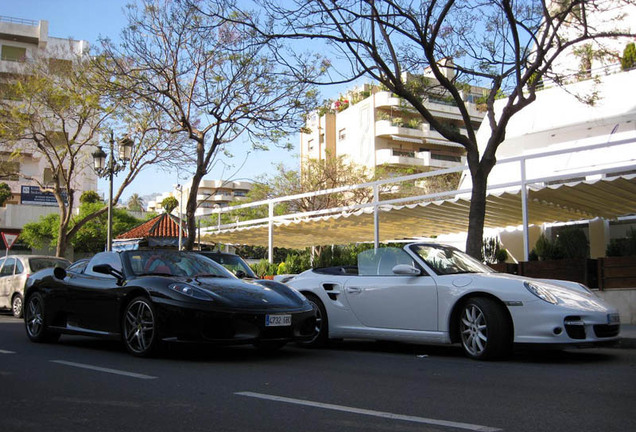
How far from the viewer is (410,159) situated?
174 ft

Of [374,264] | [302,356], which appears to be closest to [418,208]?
[374,264]

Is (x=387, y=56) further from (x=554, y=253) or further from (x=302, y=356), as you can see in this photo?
(x=302, y=356)

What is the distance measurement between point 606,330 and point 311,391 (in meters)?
3.61

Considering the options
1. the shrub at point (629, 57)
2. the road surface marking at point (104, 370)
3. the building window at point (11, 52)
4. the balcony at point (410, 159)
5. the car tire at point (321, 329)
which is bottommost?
the road surface marking at point (104, 370)

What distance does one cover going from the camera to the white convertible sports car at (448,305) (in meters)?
6.85

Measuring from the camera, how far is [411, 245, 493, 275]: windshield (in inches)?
312

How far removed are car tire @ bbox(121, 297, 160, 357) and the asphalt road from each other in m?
0.14

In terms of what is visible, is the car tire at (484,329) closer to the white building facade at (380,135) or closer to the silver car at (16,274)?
the silver car at (16,274)

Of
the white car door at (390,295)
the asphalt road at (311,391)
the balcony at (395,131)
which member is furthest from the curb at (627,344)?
the balcony at (395,131)

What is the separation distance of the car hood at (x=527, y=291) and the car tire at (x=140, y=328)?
3428 mm

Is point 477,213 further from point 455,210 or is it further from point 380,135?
point 380,135

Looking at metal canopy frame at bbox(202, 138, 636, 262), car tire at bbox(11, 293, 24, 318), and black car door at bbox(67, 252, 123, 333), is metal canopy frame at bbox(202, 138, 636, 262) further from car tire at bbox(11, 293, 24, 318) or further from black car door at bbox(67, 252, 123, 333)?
black car door at bbox(67, 252, 123, 333)

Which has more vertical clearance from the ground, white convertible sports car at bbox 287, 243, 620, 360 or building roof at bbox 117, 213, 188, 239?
building roof at bbox 117, 213, 188, 239

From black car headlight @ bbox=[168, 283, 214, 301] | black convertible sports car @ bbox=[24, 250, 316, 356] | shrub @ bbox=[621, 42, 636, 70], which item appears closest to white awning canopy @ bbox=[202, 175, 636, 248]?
shrub @ bbox=[621, 42, 636, 70]
